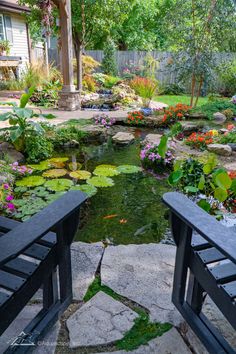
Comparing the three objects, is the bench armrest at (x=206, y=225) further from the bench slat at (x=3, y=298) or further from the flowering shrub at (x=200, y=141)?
the flowering shrub at (x=200, y=141)

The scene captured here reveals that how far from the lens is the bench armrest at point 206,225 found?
0.97 metres

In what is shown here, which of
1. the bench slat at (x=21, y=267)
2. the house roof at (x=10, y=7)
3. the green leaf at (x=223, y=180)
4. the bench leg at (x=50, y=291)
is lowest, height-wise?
the bench leg at (x=50, y=291)

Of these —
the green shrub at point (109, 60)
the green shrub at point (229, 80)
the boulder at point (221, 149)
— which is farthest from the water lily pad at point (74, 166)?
the green shrub at point (109, 60)

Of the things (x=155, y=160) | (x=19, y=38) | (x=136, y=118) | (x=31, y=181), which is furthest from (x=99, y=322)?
(x=19, y=38)

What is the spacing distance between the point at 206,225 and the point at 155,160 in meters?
2.93

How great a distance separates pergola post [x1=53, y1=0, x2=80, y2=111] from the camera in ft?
22.7

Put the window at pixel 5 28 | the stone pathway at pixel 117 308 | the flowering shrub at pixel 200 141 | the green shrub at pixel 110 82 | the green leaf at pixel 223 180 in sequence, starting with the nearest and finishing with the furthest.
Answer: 1. the stone pathway at pixel 117 308
2. the green leaf at pixel 223 180
3. the flowering shrub at pixel 200 141
4. the green shrub at pixel 110 82
5. the window at pixel 5 28

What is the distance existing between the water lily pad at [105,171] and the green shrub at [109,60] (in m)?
9.68

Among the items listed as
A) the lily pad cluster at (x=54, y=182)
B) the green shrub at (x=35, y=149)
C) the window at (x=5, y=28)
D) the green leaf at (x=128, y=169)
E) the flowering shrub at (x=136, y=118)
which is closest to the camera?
the lily pad cluster at (x=54, y=182)

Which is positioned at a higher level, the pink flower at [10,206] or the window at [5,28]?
the window at [5,28]

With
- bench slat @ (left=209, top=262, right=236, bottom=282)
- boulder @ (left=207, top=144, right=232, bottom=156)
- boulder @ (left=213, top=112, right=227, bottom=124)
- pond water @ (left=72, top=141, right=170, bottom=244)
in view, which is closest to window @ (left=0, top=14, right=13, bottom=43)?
boulder @ (left=213, top=112, right=227, bottom=124)

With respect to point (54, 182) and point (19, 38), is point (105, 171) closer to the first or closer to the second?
point (54, 182)

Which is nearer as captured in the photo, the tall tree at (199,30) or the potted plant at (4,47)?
the tall tree at (199,30)

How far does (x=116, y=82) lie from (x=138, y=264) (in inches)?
394
